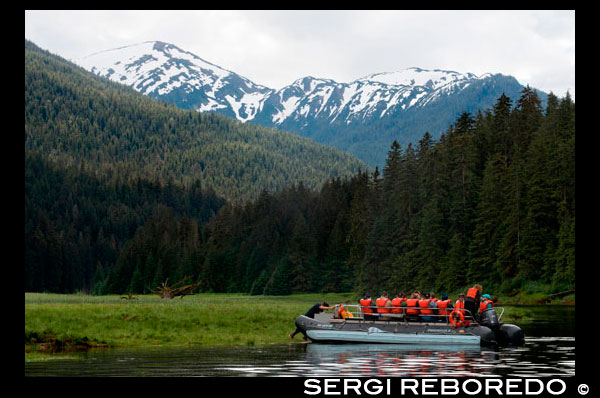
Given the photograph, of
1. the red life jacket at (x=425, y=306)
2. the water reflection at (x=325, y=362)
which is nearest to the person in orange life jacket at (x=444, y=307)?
the red life jacket at (x=425, y=306)

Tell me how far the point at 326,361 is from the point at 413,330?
9885 mm

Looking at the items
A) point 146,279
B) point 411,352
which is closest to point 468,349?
point 411,352

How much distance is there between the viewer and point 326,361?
3303cm

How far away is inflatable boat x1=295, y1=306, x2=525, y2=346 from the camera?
39625 millimetres

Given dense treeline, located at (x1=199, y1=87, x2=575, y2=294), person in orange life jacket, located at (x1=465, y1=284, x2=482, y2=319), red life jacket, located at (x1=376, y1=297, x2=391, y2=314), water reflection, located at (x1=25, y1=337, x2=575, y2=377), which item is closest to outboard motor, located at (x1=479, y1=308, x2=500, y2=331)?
person in orange life jacket, located at (x1=465, y1=284, x2=482, y2=319)

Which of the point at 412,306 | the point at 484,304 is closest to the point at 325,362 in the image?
the point at 412,306

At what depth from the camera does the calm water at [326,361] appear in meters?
28.8

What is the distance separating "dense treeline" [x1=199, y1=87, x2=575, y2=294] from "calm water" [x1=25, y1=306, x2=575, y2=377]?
4869cm

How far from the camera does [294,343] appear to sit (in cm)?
4275

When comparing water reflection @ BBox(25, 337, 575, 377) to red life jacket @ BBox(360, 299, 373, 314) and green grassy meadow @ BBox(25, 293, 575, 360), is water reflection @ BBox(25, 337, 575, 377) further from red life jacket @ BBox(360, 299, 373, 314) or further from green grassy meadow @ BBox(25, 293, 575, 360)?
red life jacket @ BBox(360, 299, 373, 314)

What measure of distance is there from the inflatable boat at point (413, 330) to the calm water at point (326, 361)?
0.63 meters

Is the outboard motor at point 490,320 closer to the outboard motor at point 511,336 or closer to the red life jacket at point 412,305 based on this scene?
the outboard motor at point 511,336
